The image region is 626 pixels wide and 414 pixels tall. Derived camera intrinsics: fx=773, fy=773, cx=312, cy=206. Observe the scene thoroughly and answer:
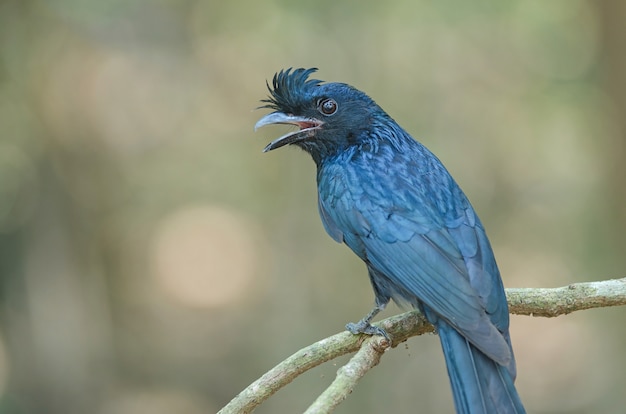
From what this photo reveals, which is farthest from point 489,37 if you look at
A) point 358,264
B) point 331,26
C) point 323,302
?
point 323,302

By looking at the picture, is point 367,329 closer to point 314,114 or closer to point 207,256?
point 314,114

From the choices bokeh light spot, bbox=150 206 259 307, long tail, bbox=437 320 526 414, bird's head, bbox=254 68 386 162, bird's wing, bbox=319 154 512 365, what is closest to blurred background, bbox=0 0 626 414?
bokeh light spot, bbox=150 206 259 307

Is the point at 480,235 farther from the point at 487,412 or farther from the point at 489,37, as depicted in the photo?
the point at 489,37

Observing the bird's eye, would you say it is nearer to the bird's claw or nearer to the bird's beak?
the bird's beak

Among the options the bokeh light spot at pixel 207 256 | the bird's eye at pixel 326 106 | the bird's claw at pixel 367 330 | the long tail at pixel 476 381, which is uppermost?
the bokeh light spot at pixel 207 256

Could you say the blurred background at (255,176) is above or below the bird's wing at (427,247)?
above

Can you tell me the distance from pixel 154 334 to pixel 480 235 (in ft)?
24.7

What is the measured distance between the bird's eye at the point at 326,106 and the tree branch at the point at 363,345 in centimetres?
135

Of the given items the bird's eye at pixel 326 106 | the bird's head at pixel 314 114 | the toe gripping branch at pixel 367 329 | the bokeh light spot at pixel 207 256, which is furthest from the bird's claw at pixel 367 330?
the bokeh light spot at pixel 207 256

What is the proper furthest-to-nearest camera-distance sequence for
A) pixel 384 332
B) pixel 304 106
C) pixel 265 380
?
pixel 304 106, pixel 384 332, pixel 265 380

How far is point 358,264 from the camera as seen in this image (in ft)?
30.6

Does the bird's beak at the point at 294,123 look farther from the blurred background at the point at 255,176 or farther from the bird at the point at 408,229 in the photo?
the blurred background at the point at 255,176

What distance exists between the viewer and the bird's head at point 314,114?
448 centimetres

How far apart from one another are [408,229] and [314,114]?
1070 millimetres
